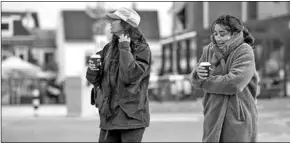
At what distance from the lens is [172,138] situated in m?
10.4

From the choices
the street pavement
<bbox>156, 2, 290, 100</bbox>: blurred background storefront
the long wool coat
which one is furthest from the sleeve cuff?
<bbox>156, 2, 290, 100</bbox>: blurred background storefront

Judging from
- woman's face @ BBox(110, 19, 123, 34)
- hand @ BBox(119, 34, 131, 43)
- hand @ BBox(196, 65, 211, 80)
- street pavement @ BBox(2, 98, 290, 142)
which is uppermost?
woman's face @ BBox(110, 19, 123, 34)

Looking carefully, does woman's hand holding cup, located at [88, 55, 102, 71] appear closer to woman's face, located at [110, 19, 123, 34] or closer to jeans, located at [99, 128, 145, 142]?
woman's face, located at [110, 19, 123, 34]

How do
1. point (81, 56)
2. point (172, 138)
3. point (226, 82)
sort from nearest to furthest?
point (226, 82) → point (172, 138) → point (81, 56)

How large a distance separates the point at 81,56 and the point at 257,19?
26.1m

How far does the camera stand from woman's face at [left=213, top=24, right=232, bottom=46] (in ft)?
12.8

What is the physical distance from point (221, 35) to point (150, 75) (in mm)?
1514

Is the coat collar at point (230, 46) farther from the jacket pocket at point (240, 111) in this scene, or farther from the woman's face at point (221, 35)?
the jacket pocket at point (240, 111)

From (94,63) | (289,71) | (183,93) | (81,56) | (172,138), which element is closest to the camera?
(94,63)

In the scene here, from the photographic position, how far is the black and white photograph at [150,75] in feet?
12.7

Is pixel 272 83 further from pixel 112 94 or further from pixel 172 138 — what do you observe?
pixel 112 94

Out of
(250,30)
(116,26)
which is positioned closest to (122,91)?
(116,26)

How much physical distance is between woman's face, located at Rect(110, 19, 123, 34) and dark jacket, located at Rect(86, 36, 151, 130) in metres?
0.13

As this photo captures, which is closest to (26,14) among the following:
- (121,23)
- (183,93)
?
(183,93)
